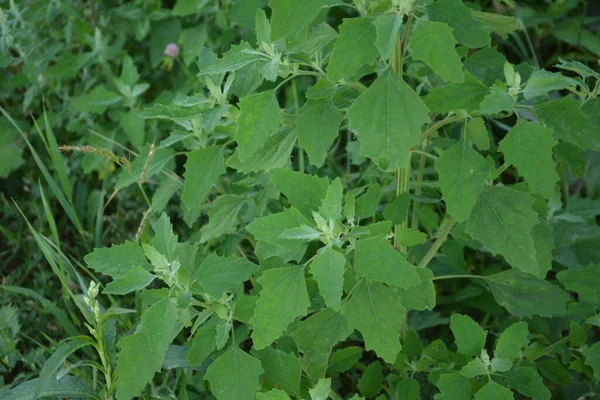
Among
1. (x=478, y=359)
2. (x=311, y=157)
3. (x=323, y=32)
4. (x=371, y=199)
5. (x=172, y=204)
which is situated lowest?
(x=172, y=204)

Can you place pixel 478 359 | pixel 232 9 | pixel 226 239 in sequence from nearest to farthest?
pixel 478 359 → pixel 226 239 → pixel 232 9

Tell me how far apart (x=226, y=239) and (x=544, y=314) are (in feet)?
2.92

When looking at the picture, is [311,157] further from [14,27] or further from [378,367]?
[14,27]

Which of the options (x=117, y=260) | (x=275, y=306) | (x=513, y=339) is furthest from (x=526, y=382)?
(x=117, y=260)

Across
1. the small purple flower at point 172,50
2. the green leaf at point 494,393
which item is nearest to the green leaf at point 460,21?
the green leaf at point 494,393

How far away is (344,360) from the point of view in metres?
1.98

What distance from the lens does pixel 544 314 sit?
1905 mm

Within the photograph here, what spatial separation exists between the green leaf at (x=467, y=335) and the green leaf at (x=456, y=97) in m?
0.51

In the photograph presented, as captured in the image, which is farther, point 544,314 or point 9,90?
point 9,90

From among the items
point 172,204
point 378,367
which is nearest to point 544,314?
point 378,367

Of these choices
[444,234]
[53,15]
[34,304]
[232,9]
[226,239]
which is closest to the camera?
[444,234]

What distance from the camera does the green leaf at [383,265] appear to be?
1424 millimetres

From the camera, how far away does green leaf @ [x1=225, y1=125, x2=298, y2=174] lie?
1.70m

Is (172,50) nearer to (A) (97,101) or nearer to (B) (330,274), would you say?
(A) (97,101)
